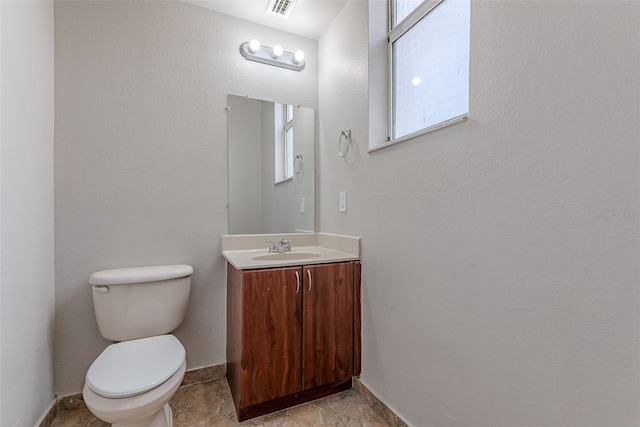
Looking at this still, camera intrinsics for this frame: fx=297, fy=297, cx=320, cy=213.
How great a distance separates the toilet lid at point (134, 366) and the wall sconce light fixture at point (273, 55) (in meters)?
1.83

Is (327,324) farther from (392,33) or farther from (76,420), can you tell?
(392,33)

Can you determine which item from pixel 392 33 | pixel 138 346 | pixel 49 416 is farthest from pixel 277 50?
pixel 49 416

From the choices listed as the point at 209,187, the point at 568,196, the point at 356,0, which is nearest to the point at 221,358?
the point at 209,187

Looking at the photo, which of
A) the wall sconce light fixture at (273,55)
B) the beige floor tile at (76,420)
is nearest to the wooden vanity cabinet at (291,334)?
the beige floor tile at (76,420)

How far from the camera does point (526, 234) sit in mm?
927

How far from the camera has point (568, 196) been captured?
83cm

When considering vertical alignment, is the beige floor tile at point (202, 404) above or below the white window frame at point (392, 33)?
below

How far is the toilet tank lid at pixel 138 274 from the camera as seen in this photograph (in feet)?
5.00

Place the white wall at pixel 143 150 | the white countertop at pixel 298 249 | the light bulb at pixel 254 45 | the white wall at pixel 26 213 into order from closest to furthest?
the white wall at pixel 26 213 → the white wall at pixel 143 150 → the white countertop at pixel 298 249 → the light bulb at pixel 254 45

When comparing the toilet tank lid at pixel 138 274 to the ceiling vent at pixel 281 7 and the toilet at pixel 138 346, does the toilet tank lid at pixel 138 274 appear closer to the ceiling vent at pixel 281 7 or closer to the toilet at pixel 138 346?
the toilet at pixel 138 346

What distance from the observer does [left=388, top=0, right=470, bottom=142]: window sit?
1270 millimetres

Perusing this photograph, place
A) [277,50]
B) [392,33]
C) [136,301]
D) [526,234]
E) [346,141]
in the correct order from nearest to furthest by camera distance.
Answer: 1. [526,234]
2. [136,301]
3. [392,33]
4. [346,141]
5. [277,50]

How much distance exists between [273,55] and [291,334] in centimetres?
182

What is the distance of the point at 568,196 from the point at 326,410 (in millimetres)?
1513
